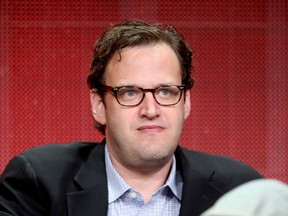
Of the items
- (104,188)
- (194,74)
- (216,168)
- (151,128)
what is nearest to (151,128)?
(151,128)

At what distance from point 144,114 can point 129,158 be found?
5.5 inches

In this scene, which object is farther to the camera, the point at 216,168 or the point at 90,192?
the point at 216,168

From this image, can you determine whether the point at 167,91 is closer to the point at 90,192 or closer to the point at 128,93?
the point at 128,93

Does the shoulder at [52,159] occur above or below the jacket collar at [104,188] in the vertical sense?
above

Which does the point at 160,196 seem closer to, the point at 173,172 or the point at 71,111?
the point at 173,172

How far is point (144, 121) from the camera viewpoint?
1.62 meters

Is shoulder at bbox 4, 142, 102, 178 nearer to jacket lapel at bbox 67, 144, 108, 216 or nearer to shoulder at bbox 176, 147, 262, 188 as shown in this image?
jacket lapel at bbox 67, 144, 108, 216

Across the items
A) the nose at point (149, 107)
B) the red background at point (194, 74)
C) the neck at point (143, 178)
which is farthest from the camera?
the red background at point (194, 74)

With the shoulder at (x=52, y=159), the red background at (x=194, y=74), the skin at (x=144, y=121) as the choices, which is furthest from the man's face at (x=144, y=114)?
the red background at (x=194, y=74)

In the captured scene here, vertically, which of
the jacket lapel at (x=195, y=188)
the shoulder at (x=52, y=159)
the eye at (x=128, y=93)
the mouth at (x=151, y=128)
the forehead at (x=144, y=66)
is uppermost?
the forehead at (x=144, y=66)

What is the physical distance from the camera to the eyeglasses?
1.66 meters

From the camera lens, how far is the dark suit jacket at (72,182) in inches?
64.0

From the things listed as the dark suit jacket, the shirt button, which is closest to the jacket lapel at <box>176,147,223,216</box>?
the dark suit jacket

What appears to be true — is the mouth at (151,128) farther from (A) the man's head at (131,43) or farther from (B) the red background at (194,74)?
(B) the red background at (194,74)
